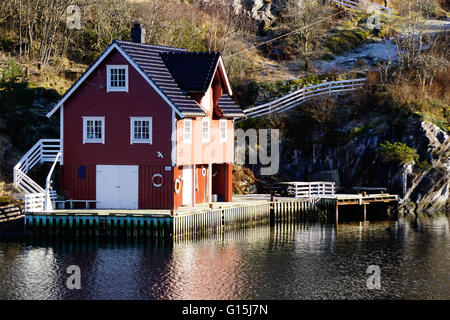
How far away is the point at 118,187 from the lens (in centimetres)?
4616

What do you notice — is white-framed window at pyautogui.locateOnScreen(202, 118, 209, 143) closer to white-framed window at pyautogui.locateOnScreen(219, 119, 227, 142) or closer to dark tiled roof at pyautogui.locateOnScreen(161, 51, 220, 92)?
white-framed window at pyautogui.locateOnScreen(219, 119, 227, 142)

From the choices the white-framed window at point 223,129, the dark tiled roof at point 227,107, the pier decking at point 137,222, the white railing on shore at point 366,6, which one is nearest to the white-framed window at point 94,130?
the pier decking at point 137,222

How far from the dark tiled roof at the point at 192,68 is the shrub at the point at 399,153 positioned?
16.8 meters

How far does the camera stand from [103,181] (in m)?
46.4

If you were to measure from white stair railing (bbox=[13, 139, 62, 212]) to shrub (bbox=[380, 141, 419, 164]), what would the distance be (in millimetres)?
23519

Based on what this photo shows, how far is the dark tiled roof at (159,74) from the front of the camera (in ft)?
150

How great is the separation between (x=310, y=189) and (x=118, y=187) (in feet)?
47.3

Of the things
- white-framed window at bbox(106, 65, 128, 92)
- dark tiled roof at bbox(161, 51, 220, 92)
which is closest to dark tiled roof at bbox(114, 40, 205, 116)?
dark tiled roof at bbox(161, 51, 220, 92)

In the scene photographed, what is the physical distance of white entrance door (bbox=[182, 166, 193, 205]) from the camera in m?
47.4

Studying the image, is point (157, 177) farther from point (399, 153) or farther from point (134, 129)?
point (399, 153)

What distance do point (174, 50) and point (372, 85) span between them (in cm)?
2162
